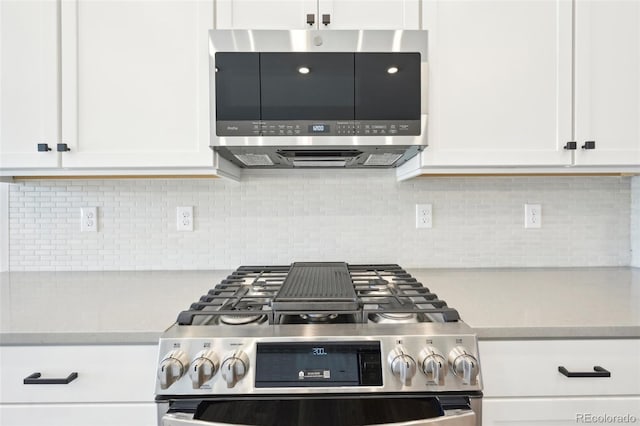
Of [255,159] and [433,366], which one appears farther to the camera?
[255,159]

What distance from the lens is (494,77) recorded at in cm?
136

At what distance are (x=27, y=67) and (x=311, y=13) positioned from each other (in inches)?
41.0

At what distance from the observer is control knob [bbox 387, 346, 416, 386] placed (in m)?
0.81

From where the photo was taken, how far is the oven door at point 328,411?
831 millimetres

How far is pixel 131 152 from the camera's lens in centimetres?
134

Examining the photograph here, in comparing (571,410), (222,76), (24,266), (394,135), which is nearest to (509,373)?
(571,410)

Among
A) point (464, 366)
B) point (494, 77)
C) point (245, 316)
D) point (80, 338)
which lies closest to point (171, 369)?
point (245, 316)

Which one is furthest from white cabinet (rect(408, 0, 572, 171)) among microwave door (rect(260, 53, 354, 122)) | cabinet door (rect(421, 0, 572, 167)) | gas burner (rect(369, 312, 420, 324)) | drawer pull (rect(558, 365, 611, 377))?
drawer pull (rect(558, 365, 611, 377))

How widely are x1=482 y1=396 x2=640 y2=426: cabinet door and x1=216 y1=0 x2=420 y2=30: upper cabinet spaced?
1.26m

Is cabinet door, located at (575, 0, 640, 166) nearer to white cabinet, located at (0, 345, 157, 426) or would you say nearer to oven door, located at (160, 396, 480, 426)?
oven door, located at (160, 396, 480, 426)

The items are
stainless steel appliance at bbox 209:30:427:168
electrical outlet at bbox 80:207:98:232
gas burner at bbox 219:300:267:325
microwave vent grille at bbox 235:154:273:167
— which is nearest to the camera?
gas burner at bbox 219:300:267:325

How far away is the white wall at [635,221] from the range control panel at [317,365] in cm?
136

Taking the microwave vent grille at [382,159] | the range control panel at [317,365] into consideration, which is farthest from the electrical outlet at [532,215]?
the range control panel at [317,365]

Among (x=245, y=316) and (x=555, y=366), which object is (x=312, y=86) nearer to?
(x=245, y=316)
